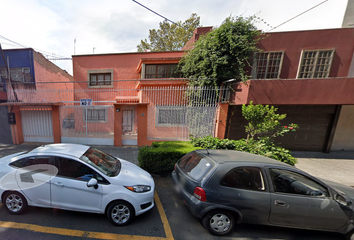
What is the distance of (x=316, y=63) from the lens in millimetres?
6625

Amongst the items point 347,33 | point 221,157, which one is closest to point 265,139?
point 221,157

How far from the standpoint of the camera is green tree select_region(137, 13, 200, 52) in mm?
15953

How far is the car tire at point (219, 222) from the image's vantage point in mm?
2262

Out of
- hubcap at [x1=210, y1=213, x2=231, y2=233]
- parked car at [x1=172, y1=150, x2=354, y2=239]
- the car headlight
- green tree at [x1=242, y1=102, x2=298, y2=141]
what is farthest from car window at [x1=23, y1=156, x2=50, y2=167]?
green tree at [x1=242, y1=102, x2=298, y2=141]

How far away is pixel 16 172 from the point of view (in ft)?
8.02

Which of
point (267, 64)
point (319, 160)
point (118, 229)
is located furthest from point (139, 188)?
point (319, 160)

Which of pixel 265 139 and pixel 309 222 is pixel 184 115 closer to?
pixel 265 139

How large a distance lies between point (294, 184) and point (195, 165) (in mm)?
1859

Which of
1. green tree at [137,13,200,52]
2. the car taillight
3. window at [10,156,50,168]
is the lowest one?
the car taillight

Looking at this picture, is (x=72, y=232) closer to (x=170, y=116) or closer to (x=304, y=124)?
(x=170, y=116)

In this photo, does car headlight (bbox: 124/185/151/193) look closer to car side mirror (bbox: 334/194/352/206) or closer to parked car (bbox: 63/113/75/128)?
car side mirror (bbox: 334/194/352/206)

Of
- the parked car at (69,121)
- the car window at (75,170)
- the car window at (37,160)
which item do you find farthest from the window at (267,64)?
the parked car at (69,121)

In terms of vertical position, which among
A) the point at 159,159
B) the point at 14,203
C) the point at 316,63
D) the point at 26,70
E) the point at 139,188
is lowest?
the point at 14,203

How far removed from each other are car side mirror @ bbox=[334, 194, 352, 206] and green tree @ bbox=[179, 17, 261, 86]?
500cm
